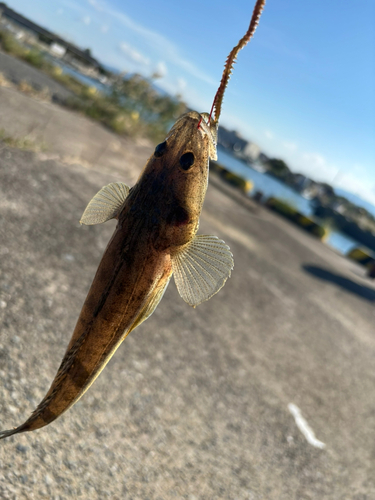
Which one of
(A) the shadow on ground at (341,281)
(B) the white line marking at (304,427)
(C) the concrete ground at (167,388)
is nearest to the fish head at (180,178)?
(C) the concrete ground at (167,388)

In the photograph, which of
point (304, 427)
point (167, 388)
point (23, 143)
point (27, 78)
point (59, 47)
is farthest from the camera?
point (59, 47)

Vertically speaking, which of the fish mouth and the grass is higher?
the fish mouth

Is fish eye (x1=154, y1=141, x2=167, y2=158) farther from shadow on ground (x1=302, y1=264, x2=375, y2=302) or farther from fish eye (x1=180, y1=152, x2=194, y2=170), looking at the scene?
shadow on ground (x1=302, y1=264, x2=375, y2=302)

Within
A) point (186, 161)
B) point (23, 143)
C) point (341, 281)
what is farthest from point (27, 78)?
point (186, 161)

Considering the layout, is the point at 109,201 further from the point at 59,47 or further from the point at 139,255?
the point at 59,47

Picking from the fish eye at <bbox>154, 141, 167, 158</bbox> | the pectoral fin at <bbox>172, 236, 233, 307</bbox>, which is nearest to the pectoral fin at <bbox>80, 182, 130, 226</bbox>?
the fish eye at <bbox>154, 141, 167, 158</bbox>

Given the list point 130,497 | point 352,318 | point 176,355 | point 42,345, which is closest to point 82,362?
point 130,497

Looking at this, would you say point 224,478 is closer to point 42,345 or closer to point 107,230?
point 42,345
